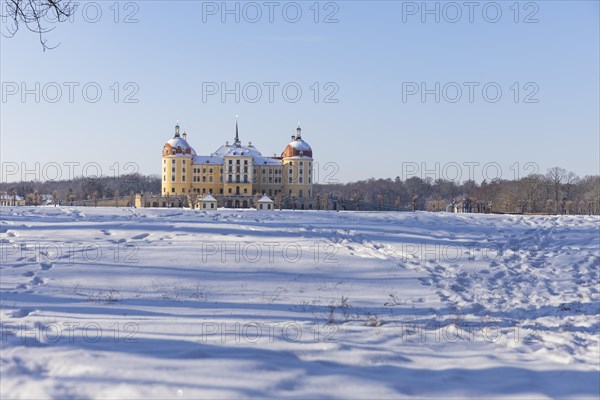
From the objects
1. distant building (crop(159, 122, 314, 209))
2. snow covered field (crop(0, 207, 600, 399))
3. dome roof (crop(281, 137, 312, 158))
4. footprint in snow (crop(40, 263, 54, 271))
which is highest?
dome roof (crop(281, 137, 312, 158))

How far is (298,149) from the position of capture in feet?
266

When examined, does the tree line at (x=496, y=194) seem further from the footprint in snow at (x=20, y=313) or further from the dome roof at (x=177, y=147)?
the footprint in snow at (x=20, y=313)

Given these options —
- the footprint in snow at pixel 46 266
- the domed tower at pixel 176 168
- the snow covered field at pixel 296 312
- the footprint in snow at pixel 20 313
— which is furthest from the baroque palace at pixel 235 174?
the footprint in snow at pixel 20 313

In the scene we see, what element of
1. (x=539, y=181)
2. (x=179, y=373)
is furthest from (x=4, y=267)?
(x=539, y=181)

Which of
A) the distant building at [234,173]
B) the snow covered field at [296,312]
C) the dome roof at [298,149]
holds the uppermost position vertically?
the dome roof at [298,149]

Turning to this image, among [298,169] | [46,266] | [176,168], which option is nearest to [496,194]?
[298,169]

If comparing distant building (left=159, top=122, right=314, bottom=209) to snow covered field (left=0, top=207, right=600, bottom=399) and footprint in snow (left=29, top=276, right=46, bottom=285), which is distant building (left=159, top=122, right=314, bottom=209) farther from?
footprint in snow (left=29, top=276, right=46, bottom=285)

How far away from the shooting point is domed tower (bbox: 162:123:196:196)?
258 ft

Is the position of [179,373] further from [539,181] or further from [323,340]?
[539,181]

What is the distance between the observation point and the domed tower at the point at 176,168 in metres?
78.7

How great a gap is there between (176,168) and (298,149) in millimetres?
18264

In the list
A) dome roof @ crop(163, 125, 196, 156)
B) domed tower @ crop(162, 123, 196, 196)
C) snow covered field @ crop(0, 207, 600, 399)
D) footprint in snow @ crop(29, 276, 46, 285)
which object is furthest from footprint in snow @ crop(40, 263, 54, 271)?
dome roof @ crop(163, 125, 196, 156)

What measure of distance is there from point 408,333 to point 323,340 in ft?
4.60

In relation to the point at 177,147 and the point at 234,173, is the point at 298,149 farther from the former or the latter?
the point at 177,147
